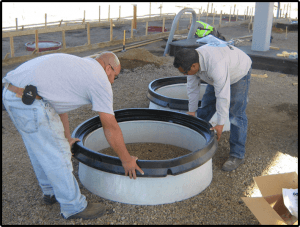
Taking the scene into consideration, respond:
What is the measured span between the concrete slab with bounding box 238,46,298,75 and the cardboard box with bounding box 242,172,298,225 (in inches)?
208

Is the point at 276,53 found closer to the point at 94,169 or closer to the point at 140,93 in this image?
the point at 140,93

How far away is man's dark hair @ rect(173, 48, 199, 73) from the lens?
2576 millimetres

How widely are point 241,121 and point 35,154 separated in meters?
2.01

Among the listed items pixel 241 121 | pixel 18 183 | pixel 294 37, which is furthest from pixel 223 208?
pixel 294 37

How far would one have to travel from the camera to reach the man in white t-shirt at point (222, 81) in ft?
8.54

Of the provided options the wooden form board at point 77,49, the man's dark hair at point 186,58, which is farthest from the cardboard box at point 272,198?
the wooden form board at point 77,49

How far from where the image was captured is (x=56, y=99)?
6.63 feet

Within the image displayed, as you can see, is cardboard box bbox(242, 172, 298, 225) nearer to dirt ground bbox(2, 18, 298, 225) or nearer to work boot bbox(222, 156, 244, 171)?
dirt ground bbox(2, 18, 298, 225)

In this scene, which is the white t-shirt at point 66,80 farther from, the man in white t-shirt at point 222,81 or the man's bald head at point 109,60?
the man in white t-shirt at point 222,81

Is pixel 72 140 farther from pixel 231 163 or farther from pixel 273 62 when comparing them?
pixel 273 62

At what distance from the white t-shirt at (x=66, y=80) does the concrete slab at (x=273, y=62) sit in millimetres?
6205

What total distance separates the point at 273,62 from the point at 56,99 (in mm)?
6468

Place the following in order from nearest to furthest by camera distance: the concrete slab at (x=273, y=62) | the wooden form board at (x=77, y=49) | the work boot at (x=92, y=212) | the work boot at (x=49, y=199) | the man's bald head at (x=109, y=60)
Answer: the man's bald head at (x=109, y=60), the work boot at (x=92, y=212), the work boot at (x=49, y=199), the concrete slab at (x=273, y=62), the wooden form board at (x=77, y=49)

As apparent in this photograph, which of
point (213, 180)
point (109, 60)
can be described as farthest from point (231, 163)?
point (109, 60)
